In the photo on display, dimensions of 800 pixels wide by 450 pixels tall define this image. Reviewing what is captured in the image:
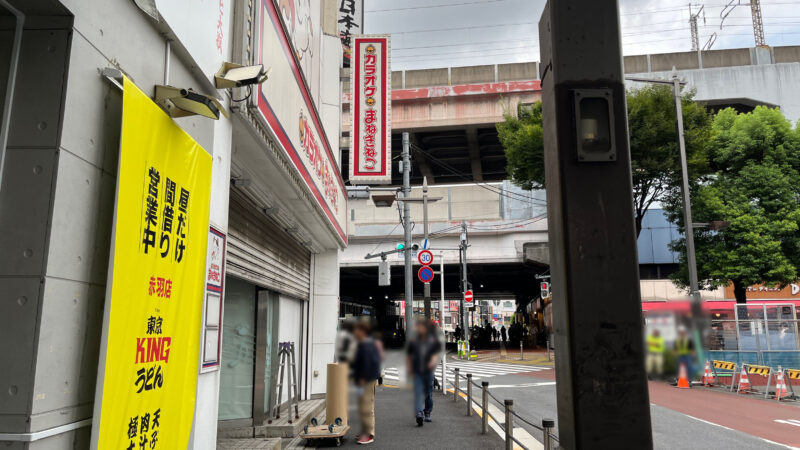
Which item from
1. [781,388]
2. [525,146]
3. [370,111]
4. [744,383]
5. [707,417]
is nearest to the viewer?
[707,417]

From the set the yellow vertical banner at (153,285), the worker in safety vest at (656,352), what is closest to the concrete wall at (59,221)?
the yellow vertical banner at (153,285)

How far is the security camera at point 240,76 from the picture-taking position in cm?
538

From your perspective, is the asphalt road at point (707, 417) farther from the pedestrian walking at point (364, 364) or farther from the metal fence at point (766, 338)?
the pedestrian walking at point (364, 364)

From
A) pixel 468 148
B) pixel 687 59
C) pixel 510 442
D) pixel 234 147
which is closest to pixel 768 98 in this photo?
pixel 687 59

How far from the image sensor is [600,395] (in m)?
2.10

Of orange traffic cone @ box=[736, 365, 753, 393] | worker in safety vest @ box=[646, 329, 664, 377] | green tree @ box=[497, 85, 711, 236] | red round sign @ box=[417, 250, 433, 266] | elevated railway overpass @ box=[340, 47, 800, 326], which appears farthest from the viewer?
elevated railway overpass @ box=[340, 47, 800, 326]

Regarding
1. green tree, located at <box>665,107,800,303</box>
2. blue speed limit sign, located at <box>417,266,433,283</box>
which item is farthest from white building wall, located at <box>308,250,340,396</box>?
green tree, located at <box>665,107,800,303</box>

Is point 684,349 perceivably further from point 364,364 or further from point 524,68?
point 524,68

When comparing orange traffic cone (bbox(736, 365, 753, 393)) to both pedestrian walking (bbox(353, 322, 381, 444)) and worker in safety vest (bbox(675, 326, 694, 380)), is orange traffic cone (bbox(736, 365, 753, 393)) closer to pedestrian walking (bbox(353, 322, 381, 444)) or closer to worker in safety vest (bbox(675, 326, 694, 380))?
worker in safety vest (bbox(675, 326, 694, 380))

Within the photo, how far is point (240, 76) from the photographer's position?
214 inches

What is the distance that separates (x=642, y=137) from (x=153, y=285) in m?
9.69

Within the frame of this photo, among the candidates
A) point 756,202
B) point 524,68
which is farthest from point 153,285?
point 524,68

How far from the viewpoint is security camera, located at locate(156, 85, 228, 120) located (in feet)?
14.3

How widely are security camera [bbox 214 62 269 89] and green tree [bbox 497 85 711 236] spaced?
3.82 metres
